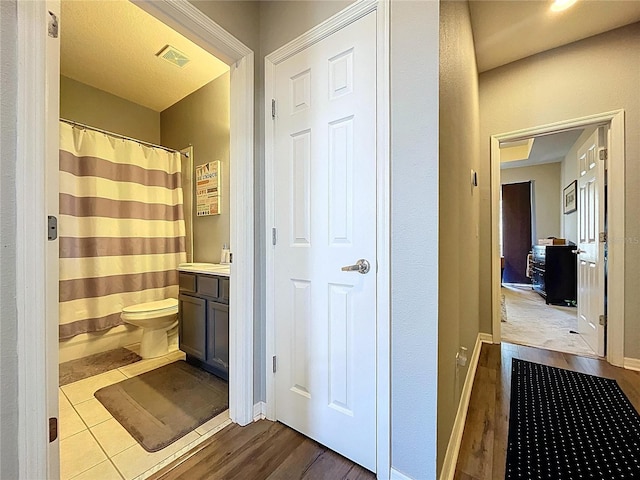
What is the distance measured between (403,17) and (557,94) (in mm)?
2211

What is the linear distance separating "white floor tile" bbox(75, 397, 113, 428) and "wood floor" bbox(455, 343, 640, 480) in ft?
6.27

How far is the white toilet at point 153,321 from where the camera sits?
2213mm

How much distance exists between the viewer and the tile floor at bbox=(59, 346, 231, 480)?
121cm

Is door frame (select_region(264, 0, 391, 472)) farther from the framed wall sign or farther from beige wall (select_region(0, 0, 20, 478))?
the framed wall sign

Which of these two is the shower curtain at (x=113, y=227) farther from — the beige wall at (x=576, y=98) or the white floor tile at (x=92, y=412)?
the beige wall at (x=576, y=98)

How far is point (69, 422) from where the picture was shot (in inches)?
60.4

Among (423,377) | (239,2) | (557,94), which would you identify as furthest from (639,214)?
(239,2)

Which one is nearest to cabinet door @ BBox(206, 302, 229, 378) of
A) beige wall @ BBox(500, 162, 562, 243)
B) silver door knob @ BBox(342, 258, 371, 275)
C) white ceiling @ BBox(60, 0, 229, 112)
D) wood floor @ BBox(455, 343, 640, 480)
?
silver door knob @ BBox(342, 258, 371, 275)

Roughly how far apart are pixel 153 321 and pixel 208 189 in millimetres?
1296

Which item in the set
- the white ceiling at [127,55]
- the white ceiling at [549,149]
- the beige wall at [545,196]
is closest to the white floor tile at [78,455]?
the white ceiling at [127,55]

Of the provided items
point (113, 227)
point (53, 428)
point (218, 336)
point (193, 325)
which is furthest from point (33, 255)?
point (113, 227)

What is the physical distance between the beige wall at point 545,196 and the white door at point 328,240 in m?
5.39

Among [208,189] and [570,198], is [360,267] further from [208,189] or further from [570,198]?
[570,198]

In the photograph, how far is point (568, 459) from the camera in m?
1.23
